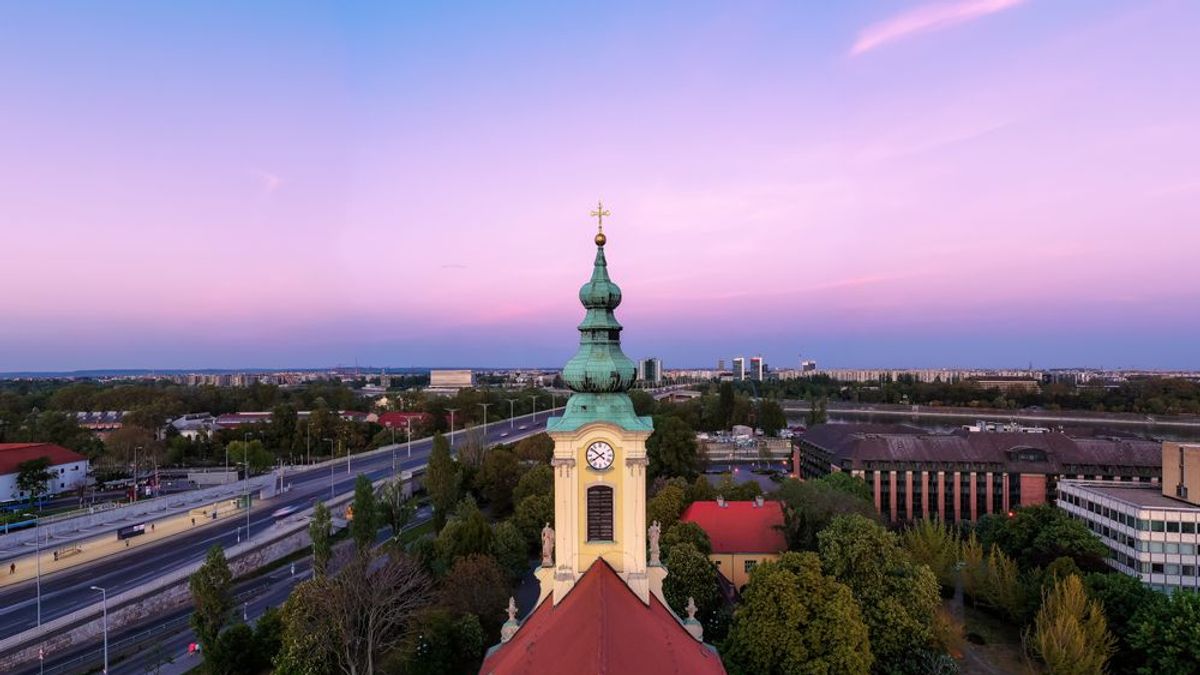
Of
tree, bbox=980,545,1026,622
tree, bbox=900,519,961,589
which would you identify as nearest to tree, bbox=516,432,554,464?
tree, bbox=900,519,961,589

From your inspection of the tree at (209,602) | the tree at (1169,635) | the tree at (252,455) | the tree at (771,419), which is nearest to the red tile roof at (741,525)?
the tree at (1169,635)

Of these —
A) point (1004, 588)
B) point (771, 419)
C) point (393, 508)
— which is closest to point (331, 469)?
point (393, 508)

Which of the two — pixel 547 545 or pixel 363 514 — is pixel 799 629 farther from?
pixel 363 514

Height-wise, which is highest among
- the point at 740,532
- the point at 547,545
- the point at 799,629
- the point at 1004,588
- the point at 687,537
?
the point at 547,545

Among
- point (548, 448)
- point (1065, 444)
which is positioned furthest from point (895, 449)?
point (548, 448)

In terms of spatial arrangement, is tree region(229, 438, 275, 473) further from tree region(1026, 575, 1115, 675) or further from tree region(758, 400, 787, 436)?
tree region(1026, 575, 1115, 675)

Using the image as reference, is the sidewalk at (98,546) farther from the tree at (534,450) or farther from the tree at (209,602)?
the tree at (534,450)
